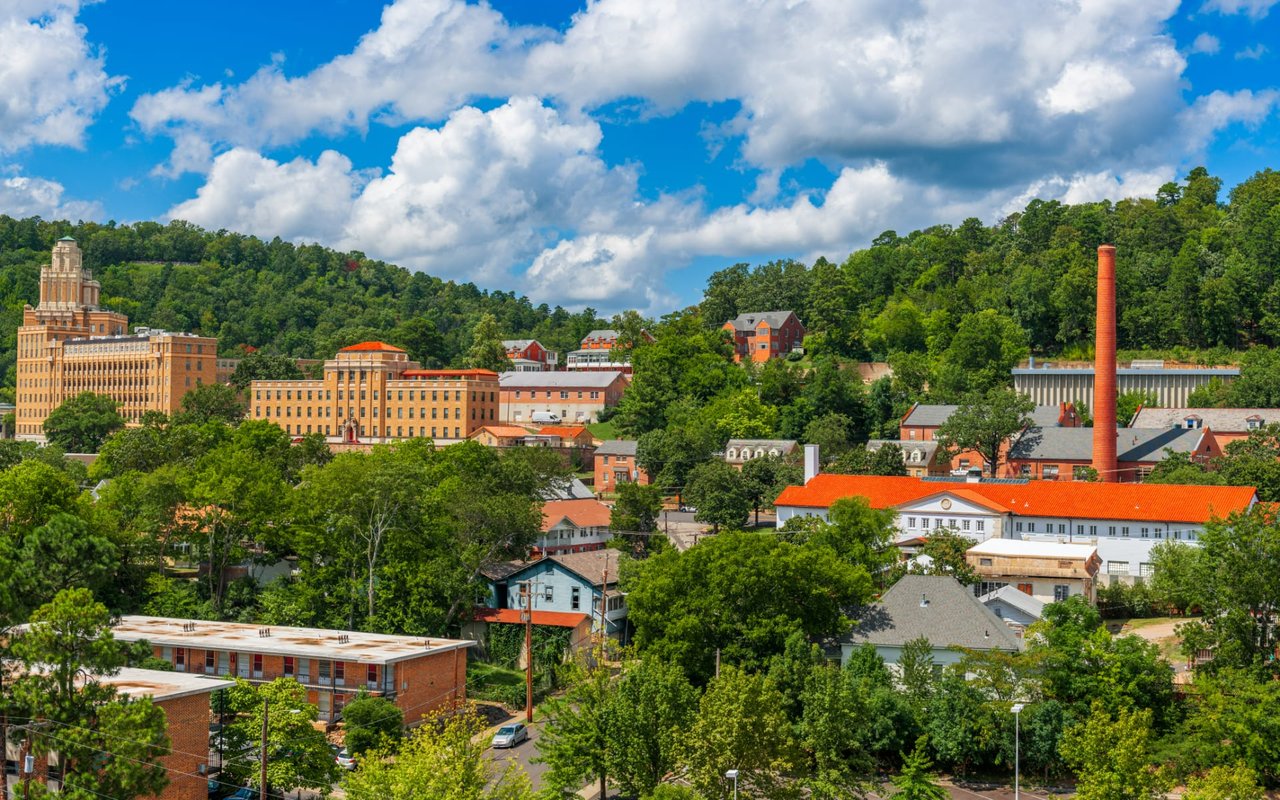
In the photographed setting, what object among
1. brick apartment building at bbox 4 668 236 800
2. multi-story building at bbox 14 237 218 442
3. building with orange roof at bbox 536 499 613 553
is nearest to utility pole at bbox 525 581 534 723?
brick apartment building at bbox 4 668 236 800

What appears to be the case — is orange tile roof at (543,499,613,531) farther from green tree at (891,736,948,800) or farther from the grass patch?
the grass patch

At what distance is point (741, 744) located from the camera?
36.9 m

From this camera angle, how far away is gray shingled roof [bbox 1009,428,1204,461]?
85.1 meters

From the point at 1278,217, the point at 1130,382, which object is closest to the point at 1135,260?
the point at 1278,217

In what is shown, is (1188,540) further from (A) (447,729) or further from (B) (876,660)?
(A) (447,729)

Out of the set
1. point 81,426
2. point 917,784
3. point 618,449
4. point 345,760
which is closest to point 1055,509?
point 917,784

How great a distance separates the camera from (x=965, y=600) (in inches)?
2000

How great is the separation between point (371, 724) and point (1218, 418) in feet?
231

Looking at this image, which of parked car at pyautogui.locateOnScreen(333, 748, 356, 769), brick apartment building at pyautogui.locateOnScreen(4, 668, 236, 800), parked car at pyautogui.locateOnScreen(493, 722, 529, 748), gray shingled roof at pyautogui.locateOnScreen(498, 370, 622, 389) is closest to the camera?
brick apartment building at pyautogui.locateOnScreen(4, 668, 236, 800)

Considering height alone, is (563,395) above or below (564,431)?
above

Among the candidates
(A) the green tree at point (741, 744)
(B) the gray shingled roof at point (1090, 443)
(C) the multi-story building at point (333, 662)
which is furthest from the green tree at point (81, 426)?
(A) the green tree at point (741, 744)

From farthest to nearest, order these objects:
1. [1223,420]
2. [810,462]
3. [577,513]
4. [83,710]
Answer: [1223,420]
[810,462]
[577,513]
[83,710]

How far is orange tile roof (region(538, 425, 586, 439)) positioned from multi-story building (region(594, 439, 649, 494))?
991 cm

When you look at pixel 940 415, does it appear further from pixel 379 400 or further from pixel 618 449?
pixel 379 400
